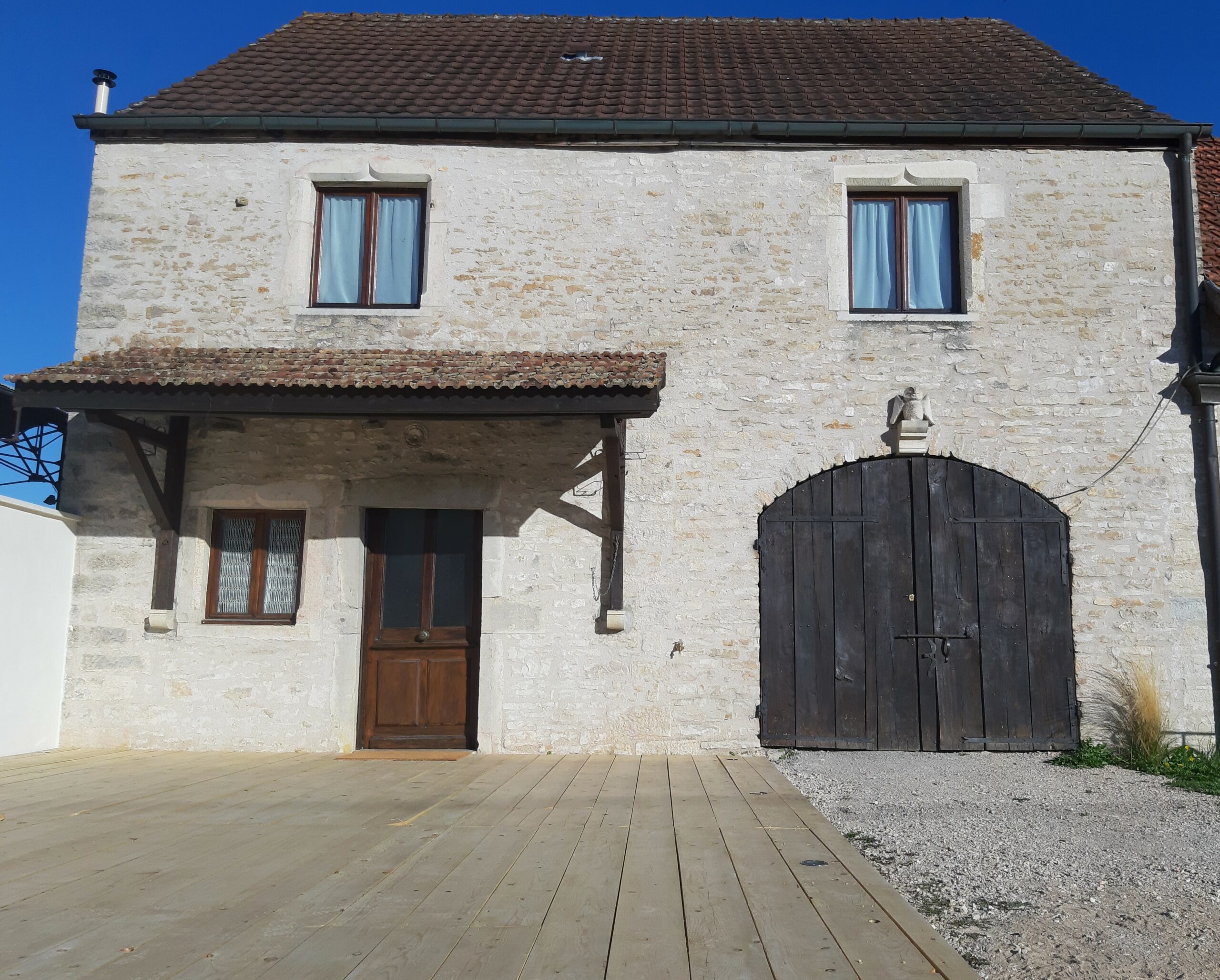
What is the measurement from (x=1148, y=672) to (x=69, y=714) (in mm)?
7787

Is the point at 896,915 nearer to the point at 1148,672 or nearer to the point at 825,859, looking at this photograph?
the point at 825,859

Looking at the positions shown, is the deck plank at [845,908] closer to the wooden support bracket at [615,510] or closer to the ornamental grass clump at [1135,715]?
the wooden support bracket at [615,510]

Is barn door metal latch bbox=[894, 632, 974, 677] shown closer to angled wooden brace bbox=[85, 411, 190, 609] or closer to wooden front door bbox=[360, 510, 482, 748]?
wooden front door bbox=[360, 510, 482, 748]

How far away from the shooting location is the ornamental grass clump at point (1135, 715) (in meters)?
6.34

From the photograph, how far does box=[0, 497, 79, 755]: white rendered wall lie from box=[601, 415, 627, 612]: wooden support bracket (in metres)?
3.94

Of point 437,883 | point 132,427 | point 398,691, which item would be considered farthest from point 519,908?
point 132,427

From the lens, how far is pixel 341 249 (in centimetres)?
743

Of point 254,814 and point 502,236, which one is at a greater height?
point 502,236

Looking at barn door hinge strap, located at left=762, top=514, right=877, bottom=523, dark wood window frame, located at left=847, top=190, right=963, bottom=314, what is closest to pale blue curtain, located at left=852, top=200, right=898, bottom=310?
dark wood window frame, located at left=847, top=190, right=963, bottom=314

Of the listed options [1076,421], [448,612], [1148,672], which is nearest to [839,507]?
[1076,421]

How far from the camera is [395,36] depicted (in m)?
9.56

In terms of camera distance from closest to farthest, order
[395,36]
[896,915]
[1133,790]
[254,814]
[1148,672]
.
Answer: [896,915] → [254,814] → [1133,790] → [1148,672] → [395,36]

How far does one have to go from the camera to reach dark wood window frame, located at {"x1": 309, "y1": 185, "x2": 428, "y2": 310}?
7316mm

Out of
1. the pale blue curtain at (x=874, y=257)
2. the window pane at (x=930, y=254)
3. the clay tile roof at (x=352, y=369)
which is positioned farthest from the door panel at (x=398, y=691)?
the window pane at (x=930, y=254)
